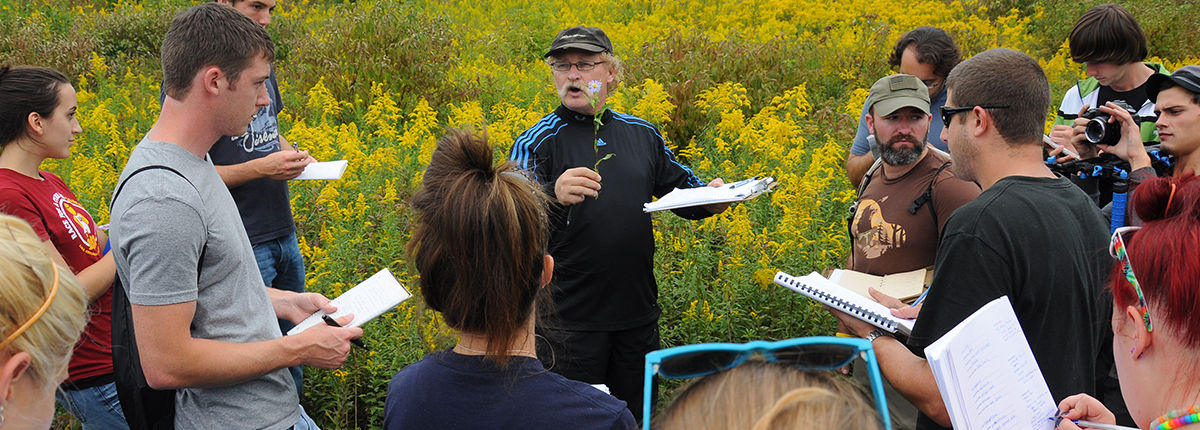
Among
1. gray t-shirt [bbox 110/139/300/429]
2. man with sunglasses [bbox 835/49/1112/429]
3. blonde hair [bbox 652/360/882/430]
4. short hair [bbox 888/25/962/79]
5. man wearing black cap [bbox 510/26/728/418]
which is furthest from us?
short hair [bbox 888/25/962/79]

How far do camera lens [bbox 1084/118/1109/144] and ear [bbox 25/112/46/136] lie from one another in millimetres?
4496

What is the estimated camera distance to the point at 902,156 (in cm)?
296

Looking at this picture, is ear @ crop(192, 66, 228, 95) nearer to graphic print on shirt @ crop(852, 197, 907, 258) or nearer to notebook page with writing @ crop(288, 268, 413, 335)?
notebook page with writing @ crop(288, 268, 413, 335)

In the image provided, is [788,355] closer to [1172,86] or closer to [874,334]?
[874,334]

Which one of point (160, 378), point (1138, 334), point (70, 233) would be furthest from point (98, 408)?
point (1138, 334)

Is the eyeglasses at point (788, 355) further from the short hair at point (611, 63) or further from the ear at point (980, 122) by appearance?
the short hair at point (611, 63)

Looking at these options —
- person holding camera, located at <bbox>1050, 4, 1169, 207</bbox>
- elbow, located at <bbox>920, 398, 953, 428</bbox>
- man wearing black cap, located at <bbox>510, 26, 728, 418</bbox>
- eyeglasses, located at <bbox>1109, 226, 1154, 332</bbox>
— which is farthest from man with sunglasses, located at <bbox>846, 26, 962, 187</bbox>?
eyeglasses, located at <bbox>1109, 226, 1154, 332</bbox>

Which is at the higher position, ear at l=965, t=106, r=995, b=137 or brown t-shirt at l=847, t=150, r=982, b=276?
ear at l=965, t=106, r=995, b=137

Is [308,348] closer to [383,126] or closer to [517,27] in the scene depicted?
[383,126]

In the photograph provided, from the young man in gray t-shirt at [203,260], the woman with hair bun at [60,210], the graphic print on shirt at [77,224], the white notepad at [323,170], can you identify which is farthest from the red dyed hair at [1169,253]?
the graphic print on shirt at [77,224]

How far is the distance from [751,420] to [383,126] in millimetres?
5943

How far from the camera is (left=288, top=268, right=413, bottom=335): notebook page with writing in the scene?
2.25m

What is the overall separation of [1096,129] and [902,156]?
50.5 inches

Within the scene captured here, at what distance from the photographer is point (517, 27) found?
13.6 m
